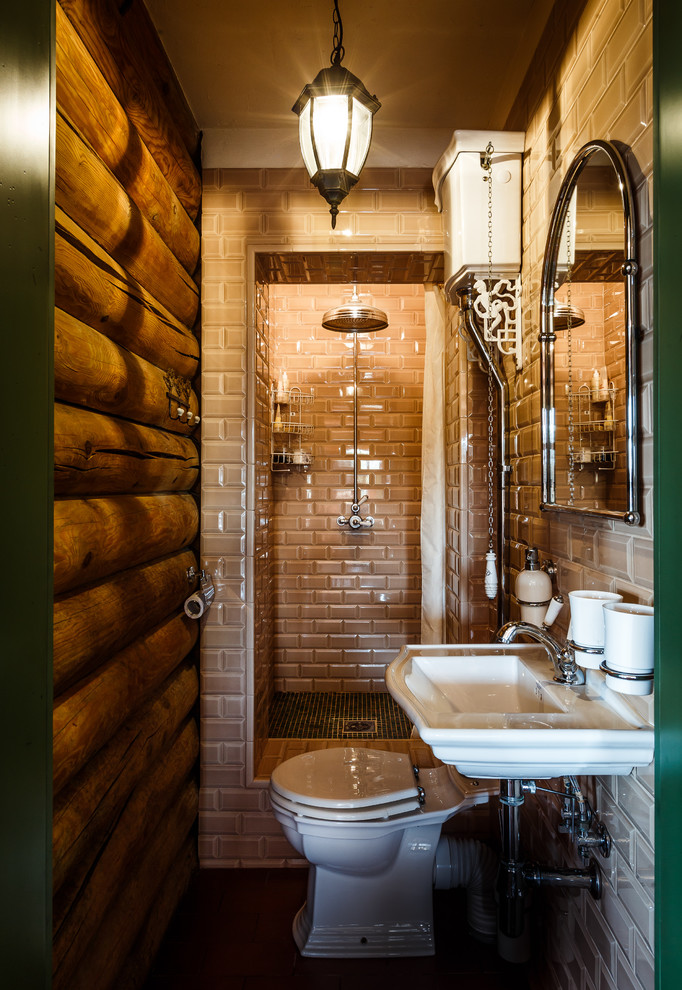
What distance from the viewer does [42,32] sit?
89 cm

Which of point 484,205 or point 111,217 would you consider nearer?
point 111,217

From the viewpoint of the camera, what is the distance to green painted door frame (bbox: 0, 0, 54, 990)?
0.81m

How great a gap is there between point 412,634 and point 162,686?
181 cm

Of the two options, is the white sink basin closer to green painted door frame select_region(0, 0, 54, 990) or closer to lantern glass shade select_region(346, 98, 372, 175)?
green painted door frame select_region(0, 0, 54, 990)

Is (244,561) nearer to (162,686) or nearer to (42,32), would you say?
(162,686)

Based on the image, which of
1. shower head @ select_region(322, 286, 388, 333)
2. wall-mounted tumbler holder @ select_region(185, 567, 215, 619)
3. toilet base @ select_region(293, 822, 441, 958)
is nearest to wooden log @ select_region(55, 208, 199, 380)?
wall-mounted tumbler holder @ select_region(185, 567, 215, 619)

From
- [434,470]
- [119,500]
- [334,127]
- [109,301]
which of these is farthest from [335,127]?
[434,470]

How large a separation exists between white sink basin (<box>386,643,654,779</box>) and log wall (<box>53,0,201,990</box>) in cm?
71

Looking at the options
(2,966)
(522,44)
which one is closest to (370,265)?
(522,44)

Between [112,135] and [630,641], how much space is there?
64.1 inches

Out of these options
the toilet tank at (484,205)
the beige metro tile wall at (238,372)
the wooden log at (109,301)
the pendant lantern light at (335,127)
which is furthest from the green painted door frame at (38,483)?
the beige metro tile wall at (238,372)

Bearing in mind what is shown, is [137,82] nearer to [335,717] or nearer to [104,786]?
[104,786]

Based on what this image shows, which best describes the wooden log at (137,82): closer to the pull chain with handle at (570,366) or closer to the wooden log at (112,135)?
the wooden log at (112,135)

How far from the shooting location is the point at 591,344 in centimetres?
135
